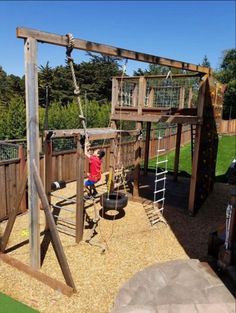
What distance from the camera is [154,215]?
29.0 feet

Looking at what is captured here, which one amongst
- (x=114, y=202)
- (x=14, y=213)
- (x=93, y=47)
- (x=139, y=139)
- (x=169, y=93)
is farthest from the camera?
(x=169, y=93)

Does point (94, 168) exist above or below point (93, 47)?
below

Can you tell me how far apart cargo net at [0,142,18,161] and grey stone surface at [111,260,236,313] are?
476cm

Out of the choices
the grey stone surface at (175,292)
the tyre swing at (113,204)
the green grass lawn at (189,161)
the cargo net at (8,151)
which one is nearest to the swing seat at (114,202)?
the tyre swing at (113,204)

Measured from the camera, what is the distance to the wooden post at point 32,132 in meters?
4.68

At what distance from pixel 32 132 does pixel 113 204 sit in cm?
363

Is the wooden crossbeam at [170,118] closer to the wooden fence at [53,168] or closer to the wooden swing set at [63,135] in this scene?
the wooden swing set at [63,135]

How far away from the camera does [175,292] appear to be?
4867 millimetres

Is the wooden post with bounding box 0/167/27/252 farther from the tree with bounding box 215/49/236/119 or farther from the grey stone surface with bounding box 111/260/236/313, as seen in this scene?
the tree with bounding box 215/49/236/119

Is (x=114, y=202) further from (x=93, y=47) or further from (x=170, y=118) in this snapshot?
(x=93, y=47)

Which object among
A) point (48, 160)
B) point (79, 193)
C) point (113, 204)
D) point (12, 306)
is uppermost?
point (48, 160)

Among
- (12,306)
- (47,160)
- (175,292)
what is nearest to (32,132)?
(47,160)

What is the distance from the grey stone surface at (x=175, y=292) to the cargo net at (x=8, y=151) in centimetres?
476

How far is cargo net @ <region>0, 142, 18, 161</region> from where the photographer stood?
8.15 meters
